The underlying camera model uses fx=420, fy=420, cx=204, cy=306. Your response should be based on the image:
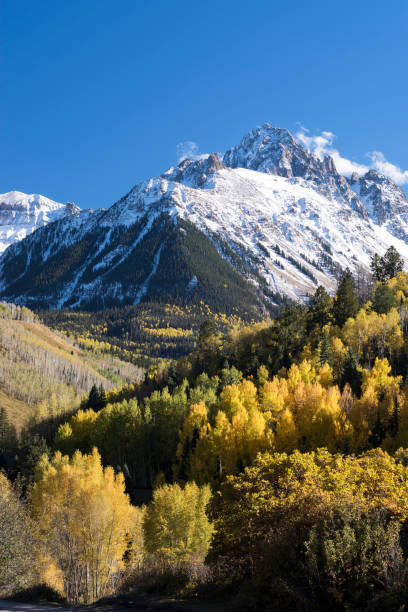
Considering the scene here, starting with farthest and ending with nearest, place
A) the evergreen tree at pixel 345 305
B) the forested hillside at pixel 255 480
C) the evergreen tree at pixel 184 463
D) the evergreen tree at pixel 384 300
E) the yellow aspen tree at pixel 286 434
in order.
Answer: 1. the evergreen tree at pixel 345 305
2. the evergreen tree at pixel 384 300
3. the evergreen tree at pixel 184 463
4. the yellow aspen tree at pixel 286 434
5. the forested hillside at pixel 255 480

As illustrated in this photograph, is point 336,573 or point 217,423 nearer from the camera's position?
Result: point 336,573

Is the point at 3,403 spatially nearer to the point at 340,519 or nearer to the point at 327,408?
the point at 327,408

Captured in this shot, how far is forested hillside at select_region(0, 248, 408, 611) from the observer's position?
20609mm

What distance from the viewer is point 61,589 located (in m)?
45.8

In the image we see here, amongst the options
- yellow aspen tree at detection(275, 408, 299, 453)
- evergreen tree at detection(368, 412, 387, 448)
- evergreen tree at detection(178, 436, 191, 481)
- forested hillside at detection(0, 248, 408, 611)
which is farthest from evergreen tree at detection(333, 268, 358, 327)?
evergreen tree at detection(178, 436, 191, 481)

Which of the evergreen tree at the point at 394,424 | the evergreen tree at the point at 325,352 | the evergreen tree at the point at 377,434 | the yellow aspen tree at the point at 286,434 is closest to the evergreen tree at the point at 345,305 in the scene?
the evergreen tree at the point at 325,352

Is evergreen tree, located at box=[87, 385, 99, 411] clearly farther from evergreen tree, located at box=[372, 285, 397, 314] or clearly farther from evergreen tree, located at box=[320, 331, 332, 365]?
evergreen tree, located at box=[372, 285, 397, 314]

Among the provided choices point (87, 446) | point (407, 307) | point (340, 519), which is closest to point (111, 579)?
point (340, 519)

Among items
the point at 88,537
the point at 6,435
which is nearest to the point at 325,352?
the point at 88,537

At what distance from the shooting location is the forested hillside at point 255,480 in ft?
67.6

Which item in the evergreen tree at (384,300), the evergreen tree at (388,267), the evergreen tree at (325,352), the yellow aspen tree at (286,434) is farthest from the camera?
the evergreen tree at (388,267)

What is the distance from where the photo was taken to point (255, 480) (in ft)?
95.7

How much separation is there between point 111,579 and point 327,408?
39361mm

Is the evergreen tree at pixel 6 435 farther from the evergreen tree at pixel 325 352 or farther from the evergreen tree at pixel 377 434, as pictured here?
the evergreen tree at pixel 377 434
